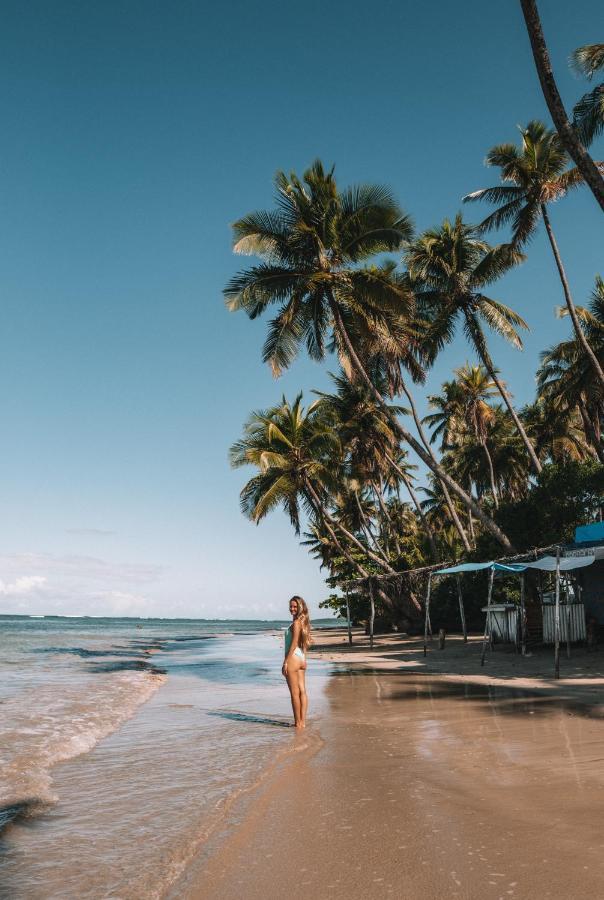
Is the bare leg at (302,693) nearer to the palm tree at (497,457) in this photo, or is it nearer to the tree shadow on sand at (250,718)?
the tree shadow on sand at (250,718)

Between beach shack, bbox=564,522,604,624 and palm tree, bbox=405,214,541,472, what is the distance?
649 cm

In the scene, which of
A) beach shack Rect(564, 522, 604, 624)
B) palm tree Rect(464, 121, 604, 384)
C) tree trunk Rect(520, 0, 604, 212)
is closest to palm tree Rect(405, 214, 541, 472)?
palm tree Rect(464, 121, 604, 384)

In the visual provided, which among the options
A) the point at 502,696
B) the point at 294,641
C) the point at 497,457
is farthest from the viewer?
the point at 497,457

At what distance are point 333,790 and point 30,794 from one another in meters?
2.76

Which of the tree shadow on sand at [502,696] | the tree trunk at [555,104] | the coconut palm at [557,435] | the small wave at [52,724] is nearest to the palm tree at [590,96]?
the tree trunk at [555,104]

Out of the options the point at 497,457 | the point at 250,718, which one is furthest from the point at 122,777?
the point at 497,457

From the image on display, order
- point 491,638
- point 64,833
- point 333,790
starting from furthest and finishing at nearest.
Answer: 1. point 491,638
2. point 333,790
3. point 64,833

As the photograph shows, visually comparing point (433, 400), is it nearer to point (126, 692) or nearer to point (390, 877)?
point (126, 692)

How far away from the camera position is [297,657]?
8.23 meters

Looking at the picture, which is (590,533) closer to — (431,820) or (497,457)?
(431,820)

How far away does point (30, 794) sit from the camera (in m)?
5.70

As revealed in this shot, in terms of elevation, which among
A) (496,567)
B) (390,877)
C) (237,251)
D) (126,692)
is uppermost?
(237,251)

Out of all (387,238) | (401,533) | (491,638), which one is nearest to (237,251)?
(387,238)

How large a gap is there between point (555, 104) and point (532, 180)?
11329mm
